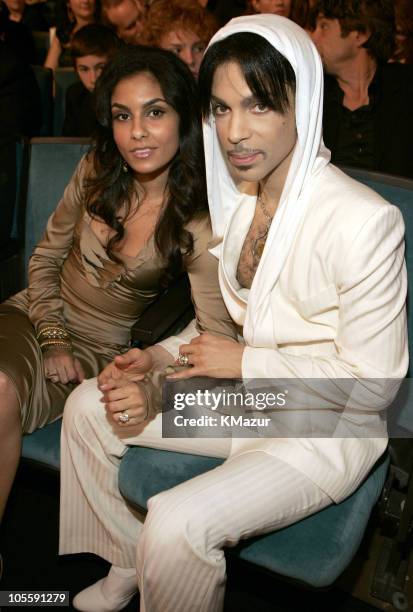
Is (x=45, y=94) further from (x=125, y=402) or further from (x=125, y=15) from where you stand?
(x=125, y=402)

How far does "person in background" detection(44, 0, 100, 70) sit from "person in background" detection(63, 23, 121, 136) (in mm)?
1215

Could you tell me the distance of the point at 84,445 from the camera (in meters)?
1.72

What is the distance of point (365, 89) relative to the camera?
8.91 ft

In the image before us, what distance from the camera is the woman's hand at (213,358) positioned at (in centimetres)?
158

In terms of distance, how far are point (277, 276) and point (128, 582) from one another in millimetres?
836

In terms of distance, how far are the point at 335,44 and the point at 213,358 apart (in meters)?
1.60

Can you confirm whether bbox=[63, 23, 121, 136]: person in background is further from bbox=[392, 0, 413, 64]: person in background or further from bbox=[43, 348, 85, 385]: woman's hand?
bbox=[43, 348, 85, 385]: woman's hand

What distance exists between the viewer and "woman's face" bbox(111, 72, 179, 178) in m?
1.85

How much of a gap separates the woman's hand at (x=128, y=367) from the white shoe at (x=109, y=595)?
50 centimetres

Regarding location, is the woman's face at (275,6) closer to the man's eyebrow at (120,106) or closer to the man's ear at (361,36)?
the man's ear at (361,36)

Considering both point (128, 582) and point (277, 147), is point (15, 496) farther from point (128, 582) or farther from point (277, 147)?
point (277, 147)

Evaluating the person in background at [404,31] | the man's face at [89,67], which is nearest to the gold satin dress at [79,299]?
the man's face at [89,67]

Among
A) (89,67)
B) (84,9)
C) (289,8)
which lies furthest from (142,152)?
(84,9)

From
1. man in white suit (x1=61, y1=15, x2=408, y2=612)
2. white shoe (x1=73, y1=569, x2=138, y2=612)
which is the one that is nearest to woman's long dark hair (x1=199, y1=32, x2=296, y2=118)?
man in white suit (x1=61, y1=15, x2=408, y2=612)
